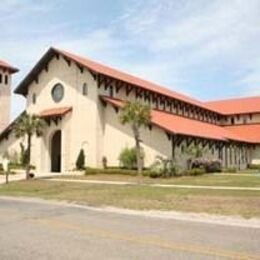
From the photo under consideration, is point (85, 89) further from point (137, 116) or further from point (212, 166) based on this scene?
point (212, 166)

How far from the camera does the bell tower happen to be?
55500mm

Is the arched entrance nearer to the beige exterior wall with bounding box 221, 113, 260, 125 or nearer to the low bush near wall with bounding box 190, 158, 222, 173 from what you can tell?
the low bush near wall with bounding box 190, 158, 222, 173

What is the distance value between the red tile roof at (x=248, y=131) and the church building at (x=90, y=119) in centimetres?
982

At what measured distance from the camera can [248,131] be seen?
2633 inches

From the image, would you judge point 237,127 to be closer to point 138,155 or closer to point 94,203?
point 138,155

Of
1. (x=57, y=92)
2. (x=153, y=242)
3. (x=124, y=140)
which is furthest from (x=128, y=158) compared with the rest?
(x=153, y=242)

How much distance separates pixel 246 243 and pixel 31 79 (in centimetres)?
4184

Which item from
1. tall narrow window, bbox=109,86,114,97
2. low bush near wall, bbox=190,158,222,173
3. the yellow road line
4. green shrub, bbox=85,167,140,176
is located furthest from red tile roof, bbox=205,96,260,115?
the yellow road line

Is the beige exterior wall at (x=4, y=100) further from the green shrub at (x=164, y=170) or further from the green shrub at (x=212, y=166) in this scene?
the green shrub at (x=164, y=170)

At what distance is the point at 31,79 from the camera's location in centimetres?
4975

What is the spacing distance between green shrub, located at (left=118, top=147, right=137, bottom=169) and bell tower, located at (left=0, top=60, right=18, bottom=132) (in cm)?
1857

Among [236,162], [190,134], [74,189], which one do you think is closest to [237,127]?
[236,162]

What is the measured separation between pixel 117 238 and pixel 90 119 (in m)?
33.8

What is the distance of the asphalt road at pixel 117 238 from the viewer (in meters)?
9.04
